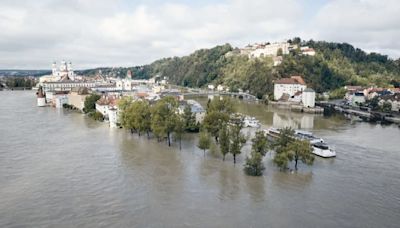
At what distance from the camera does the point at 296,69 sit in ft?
161

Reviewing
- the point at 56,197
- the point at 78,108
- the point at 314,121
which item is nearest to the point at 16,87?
the point at 78,108

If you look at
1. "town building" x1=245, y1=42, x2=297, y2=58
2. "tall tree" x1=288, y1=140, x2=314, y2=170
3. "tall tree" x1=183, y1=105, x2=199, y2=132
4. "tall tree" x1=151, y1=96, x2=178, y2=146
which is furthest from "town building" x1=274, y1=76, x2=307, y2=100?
"tall tree" x1=288, y1=140, x2=314, y2=170

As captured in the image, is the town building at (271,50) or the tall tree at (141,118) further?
the town building at (271,50)

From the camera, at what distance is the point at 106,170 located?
1324cm

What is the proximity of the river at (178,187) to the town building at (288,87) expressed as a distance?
22.9 m

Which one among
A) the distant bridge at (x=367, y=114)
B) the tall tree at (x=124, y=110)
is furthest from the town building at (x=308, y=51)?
the tall tree at (x=124, y=110)

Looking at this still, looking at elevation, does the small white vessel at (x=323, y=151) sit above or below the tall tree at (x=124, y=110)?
below

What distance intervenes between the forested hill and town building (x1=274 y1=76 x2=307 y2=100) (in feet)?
6.28

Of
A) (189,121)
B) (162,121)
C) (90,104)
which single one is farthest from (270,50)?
(162,121)

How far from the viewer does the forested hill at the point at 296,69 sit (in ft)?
160

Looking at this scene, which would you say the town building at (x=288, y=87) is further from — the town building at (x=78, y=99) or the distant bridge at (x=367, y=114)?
the town building at (x=78, y=99)

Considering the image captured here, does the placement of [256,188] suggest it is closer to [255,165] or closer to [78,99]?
[255,165]

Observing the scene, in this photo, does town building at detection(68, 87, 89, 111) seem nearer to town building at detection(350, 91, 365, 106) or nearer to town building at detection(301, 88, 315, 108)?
town building at detection(301, 88, 315, 108)

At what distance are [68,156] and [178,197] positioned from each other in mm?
7046
